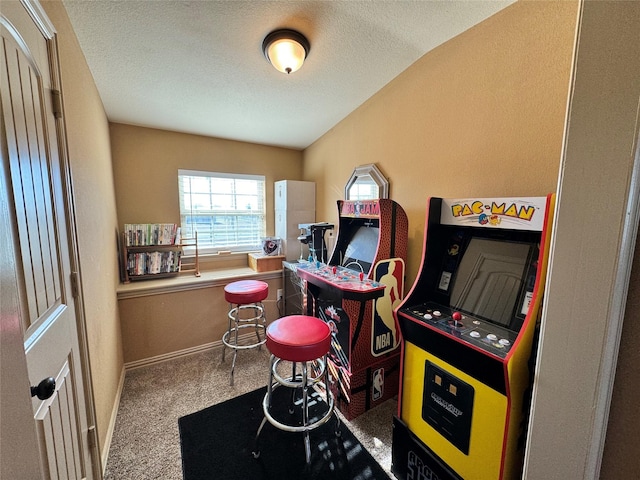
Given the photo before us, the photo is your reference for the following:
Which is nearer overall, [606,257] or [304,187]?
[606,257]

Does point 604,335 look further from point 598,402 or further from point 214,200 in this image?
point 214,200

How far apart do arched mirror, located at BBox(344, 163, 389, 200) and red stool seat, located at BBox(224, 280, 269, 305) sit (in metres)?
1.35

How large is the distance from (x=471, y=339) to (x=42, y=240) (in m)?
1.78

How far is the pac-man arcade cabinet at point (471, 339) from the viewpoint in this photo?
1.06 m

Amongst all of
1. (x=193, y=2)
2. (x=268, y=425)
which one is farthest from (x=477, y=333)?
(x=193, y=2)

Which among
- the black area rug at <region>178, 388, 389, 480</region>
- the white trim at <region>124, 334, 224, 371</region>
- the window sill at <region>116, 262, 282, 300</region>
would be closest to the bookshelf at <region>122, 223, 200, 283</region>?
the window sill at <region>116, 262, 282, 300</region>

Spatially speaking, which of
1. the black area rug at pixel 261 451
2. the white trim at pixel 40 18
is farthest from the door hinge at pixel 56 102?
the black area rug at pixel 261 451

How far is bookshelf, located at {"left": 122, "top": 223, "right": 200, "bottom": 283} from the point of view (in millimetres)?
2586

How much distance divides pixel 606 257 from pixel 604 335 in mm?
172

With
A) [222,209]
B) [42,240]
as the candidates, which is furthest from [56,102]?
[222,209]

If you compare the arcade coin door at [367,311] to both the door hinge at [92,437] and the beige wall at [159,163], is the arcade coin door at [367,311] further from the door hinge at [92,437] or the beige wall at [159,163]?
the beige wall at [159,163]

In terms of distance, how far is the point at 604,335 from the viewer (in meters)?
0.57

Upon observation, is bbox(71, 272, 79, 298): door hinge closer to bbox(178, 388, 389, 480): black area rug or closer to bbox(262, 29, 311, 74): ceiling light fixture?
bbox(178, 388, 389, 480): black area rug

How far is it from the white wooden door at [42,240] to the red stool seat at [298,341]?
3.02ft
